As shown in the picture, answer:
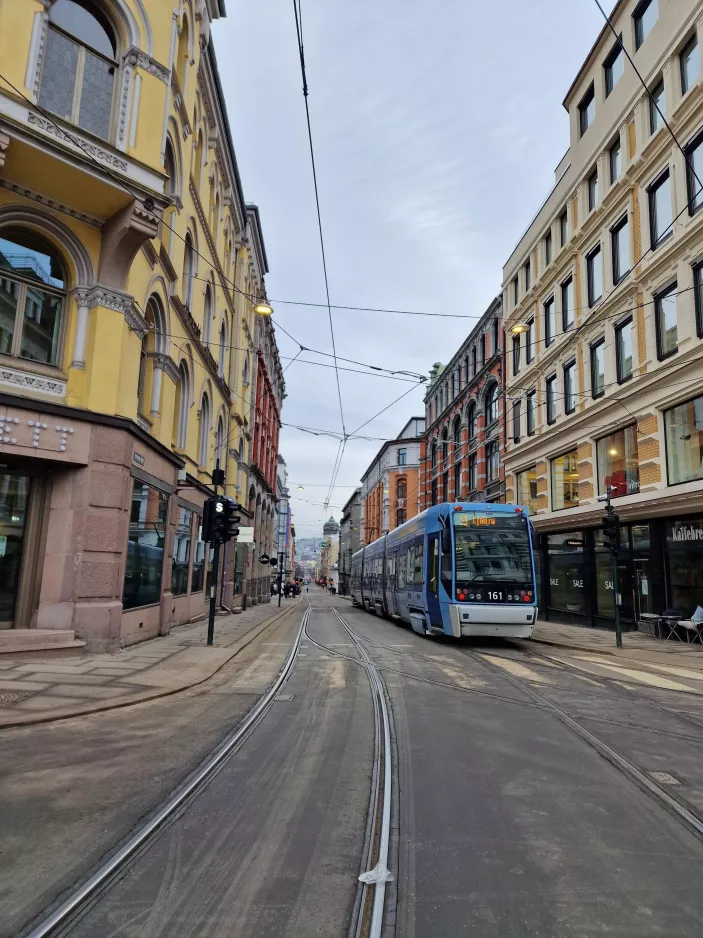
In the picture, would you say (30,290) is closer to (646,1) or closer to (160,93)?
(160,93)

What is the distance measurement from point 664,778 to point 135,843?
14.3 feet

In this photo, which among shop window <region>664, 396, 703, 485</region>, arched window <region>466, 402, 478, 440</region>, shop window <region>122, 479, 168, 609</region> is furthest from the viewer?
arched window <region>466, 402, 478, 440</region>

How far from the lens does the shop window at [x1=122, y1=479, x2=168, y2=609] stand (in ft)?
43.7

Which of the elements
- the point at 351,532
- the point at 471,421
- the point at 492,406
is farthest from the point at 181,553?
the point at 351,532

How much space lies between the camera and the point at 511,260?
3136cm

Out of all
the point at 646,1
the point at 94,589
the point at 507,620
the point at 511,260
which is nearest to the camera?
the point at 94,589

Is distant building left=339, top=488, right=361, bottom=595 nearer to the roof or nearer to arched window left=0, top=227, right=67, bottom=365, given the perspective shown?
the roof

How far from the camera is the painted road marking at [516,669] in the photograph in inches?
411

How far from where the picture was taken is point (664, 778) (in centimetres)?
545

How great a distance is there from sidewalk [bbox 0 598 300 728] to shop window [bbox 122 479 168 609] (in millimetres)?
1193

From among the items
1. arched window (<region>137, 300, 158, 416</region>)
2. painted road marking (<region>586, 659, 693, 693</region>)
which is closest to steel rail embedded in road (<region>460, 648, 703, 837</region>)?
painted road marking (<region>586, 659, 693, 693</region>)

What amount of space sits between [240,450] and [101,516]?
2013 cm

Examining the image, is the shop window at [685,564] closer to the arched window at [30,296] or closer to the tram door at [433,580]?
the tram door at [433,580]

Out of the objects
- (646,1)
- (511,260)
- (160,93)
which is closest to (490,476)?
(511,260)
